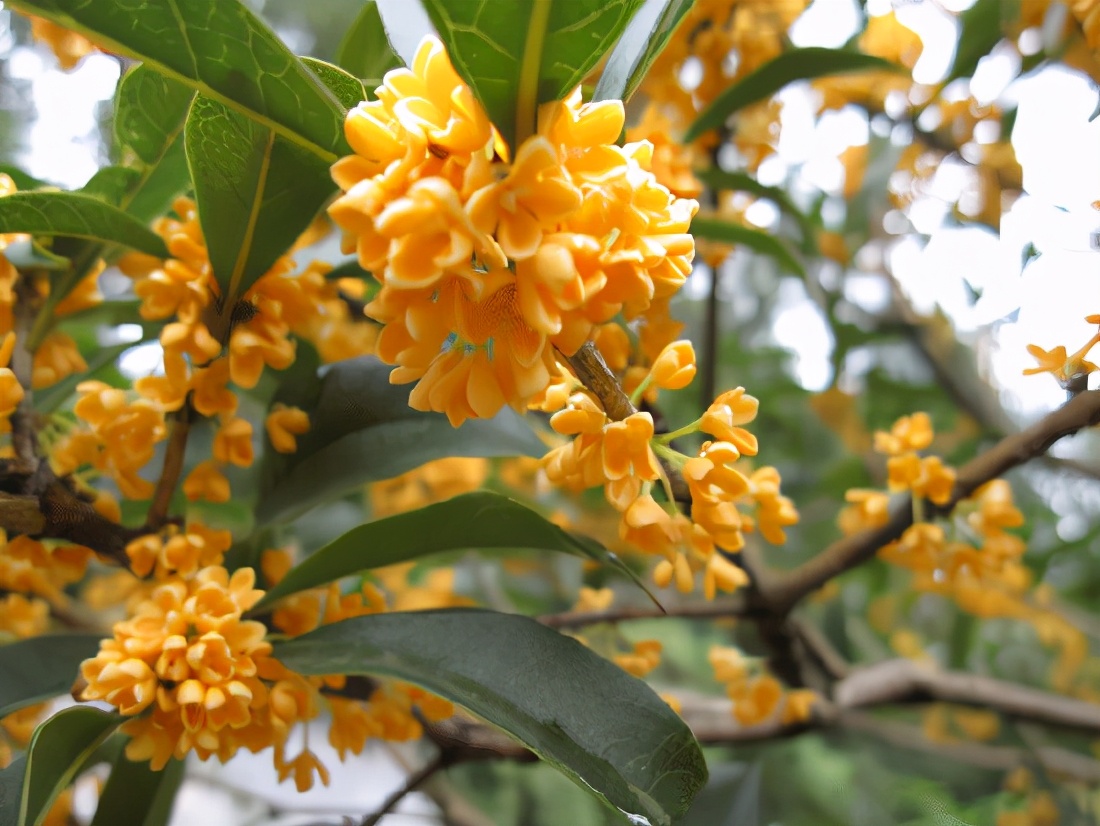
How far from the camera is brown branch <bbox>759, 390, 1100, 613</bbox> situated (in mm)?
567

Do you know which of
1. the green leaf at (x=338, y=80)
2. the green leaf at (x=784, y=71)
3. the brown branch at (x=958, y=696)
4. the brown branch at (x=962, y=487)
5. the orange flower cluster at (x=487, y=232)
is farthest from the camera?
the brown branch at (x=958, y=696)

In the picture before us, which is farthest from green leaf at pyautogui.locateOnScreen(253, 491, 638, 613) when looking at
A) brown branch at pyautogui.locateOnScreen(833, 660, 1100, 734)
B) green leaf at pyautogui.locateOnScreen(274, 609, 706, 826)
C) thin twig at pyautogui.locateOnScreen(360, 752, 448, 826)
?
brown branch at pyautogui.locateOnScreen(833, 660, 1100, 734)

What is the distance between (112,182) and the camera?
0.68 m

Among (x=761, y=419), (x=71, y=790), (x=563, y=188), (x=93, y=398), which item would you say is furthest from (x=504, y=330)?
(x=761, y=419)

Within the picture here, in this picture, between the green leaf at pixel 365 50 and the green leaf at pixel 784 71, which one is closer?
the green leaf at pixel 365 50

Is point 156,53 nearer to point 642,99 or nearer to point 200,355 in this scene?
point 200,355

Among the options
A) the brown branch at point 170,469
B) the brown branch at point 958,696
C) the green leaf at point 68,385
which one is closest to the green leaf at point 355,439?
the brown branch at point 170,469

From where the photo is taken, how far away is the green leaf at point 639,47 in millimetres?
→ 446

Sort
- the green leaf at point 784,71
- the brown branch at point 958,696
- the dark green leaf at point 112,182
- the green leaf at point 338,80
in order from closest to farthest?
the green leaf at point 338,80 < the dark green leaf at point 112,182 < the green leaf at point 784,71 < the brown branch at point 958,696

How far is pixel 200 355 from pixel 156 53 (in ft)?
0.69

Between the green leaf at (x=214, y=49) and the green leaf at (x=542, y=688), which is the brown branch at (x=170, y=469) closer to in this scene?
the green leaf at (x=542, y=688)

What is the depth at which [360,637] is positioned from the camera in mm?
574

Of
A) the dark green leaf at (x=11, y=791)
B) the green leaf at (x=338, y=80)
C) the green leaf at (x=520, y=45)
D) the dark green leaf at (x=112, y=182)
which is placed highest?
the dark green leaf at (x=112, y=182)

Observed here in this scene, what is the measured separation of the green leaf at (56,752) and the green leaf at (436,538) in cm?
13
